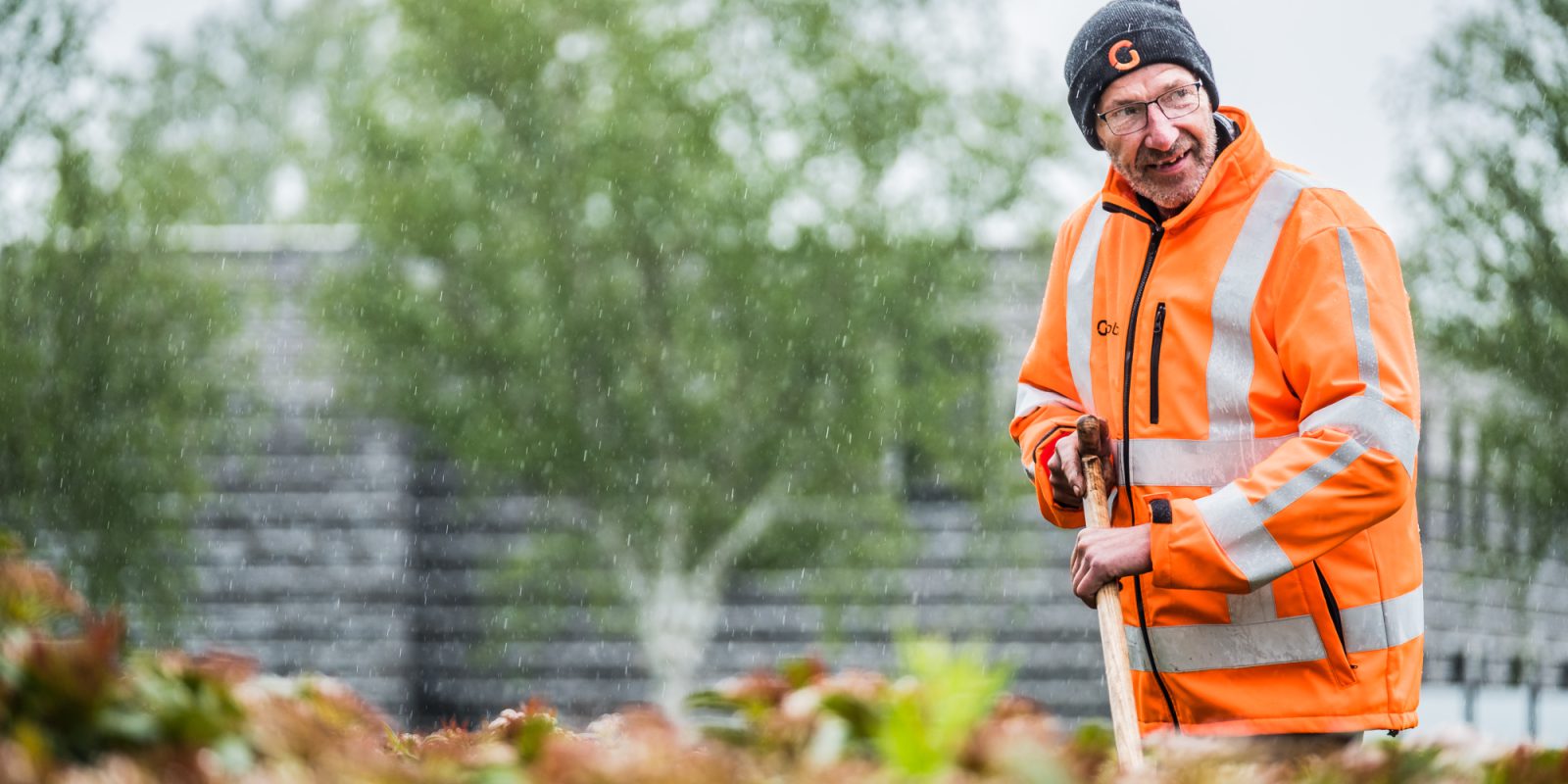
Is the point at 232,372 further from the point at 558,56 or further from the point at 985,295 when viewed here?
the point at 985,295

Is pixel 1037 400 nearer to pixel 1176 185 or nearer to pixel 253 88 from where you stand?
pixel 1176 185

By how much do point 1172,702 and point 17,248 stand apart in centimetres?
955

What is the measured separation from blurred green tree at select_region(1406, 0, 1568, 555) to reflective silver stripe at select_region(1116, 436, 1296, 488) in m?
7.31

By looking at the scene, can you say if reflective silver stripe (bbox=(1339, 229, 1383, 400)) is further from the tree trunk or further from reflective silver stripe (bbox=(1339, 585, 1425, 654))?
the tree trunk

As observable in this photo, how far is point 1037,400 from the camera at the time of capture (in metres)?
2.81

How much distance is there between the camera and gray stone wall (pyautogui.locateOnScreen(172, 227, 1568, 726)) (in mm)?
11859

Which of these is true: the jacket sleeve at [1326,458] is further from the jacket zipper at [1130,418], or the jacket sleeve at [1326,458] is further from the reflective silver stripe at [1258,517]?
the jacket zipper at [1130,418]

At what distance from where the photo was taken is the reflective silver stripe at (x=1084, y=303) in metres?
2.58

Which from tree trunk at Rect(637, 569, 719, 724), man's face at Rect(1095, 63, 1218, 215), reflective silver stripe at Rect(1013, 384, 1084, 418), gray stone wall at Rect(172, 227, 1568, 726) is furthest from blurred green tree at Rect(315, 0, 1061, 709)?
man's face at Rect(1095, 63, 1218, 215)

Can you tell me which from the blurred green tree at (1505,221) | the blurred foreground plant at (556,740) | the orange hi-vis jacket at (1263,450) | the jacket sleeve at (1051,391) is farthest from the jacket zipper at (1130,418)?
the blurred green tree at (1505,221)

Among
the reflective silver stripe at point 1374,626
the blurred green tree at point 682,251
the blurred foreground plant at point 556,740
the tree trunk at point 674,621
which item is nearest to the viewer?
the blurred foreground plant at point 556,740

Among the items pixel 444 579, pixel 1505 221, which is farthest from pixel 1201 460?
pixel 444 579

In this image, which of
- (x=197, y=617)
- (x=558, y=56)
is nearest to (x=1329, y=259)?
(x=558, y=56)

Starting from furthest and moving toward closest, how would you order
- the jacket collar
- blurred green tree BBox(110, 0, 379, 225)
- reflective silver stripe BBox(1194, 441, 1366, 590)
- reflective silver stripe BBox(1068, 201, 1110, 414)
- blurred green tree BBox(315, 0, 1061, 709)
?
blurred green tree BBox(110, 0, 379, 225), blurred green tree BBox(315, 0, 1061, 709), reflective silver stripe BBox(1068, 201, 1110, 414), the jacket collar, reflective silver stripe BBox(1194, 441, 1366, 590)
